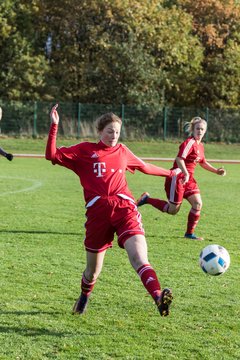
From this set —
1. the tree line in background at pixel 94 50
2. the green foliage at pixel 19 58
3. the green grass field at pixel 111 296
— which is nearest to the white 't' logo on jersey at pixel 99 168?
the green grass field at pixel 111 296

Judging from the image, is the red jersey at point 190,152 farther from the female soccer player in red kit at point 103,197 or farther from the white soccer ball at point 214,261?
the female soccer player in red kit at point 103,197

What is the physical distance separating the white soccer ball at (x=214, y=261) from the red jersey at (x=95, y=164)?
0.97m

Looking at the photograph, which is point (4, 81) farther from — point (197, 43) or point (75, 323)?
point (75, 323)

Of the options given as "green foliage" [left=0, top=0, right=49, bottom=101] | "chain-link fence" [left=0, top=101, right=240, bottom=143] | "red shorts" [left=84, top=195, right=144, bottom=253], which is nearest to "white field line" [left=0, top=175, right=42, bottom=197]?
"red shorts" [left=84, top=195, right=144, bottom=253]

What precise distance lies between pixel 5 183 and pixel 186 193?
887 centimetres

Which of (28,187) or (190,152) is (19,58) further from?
(190,152)

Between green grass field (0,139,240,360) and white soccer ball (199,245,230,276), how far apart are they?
0.38 m

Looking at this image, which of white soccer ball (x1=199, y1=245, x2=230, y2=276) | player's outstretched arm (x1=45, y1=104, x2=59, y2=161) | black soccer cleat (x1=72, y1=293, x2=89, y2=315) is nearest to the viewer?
player's outstretched arm (x1=45, y1=104, x2=59, y2=161)

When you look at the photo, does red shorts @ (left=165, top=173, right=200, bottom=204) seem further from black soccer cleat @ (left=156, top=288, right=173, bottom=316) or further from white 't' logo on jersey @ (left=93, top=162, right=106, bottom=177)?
black soccer cleat @ (left=156, top=288, right=173, bottom=316)

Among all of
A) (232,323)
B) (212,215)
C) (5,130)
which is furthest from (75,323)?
(5,130)

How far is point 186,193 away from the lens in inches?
398

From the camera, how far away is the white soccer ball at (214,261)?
593 centimetres

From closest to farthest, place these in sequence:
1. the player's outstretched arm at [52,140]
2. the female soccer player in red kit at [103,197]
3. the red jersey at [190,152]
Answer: the female soccer player in red kit at [103,197], the player's outstretched arm at [52,140], the red jersey at [190,152]

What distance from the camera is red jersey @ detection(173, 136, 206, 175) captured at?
32.2ft
